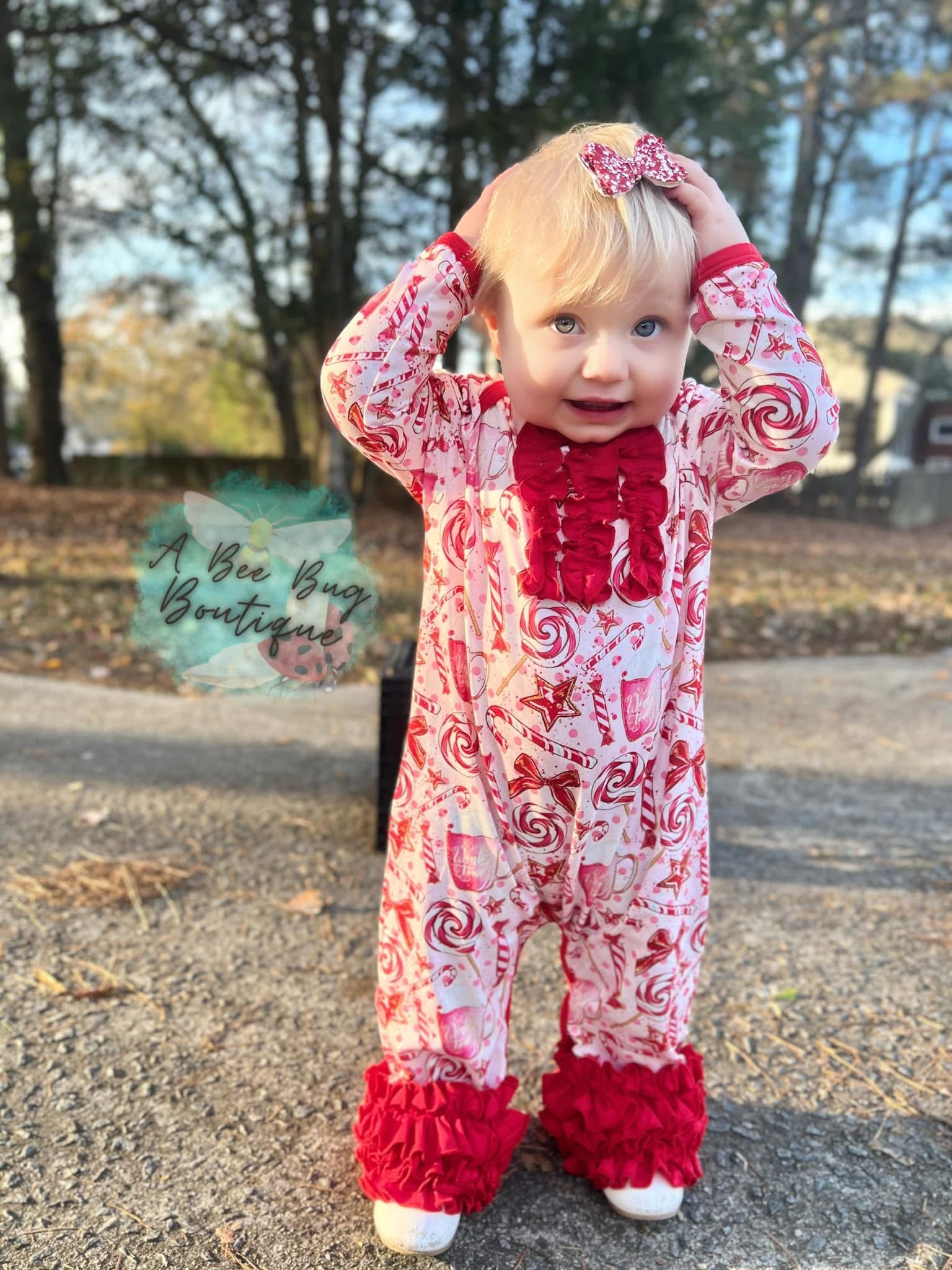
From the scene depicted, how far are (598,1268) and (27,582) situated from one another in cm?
593

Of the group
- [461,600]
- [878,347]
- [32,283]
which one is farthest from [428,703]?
[878,347]

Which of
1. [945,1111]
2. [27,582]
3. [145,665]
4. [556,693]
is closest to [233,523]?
[556,693]

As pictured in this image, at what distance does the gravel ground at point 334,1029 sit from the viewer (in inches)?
62.8

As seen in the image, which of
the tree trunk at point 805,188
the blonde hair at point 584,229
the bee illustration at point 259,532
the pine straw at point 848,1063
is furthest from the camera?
the tree trunk at point 805,188

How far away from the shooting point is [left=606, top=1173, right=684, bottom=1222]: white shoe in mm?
1619

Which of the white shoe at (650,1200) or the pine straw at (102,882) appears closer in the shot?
the white shoe at (650,1200)

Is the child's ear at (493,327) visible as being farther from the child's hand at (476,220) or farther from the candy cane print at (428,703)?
the candy cane print at (428,703)

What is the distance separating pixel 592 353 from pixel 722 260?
235mm

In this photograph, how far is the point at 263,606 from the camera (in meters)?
1.78

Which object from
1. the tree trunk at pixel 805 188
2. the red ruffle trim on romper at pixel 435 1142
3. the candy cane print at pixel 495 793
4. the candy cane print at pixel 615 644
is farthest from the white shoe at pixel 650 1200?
the tree trunk at pixel 805 188

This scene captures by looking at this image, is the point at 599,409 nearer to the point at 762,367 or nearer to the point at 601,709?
the point at 762,367

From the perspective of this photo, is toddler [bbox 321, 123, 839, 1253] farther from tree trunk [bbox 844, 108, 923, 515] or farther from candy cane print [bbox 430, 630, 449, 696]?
tree trunk [bbox 844, 108, 923, 515]

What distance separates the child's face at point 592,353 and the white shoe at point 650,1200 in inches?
46.8

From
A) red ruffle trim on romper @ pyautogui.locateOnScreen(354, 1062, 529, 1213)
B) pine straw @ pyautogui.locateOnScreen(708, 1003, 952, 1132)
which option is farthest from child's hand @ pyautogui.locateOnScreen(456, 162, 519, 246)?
pine straw @ pyautogui.locateOnScreen(708, 1003, 952, 1132)
